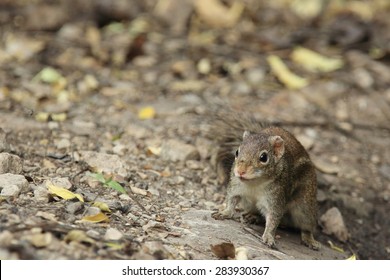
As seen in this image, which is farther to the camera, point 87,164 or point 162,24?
point 162,24

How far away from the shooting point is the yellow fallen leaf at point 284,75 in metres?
7.82

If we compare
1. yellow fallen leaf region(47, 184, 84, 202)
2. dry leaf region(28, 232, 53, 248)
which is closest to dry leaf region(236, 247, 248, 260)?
yellow fallen leaf region(47, 184, 84, 202)

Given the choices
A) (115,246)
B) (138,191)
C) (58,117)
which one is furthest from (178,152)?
(115,246)

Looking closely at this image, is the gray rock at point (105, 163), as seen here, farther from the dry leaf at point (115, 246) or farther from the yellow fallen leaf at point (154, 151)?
the dry leaf at point (115, 246)

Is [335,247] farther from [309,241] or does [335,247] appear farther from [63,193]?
[63,193]

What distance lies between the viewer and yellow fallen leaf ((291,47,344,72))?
828 centimetres

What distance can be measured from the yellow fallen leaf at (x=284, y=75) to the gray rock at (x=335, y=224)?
90.6 inches

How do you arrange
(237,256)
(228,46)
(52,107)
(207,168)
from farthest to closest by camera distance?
1. (228,46)
2. (52,107)
3. (207,168)
4. (237,256)

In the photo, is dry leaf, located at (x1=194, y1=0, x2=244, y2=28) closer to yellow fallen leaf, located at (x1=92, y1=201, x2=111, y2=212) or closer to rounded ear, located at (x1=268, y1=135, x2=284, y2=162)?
rounded ear, located at (x1=268, y1=135, x2=284, y2=162)

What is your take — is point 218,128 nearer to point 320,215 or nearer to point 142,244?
point 320,215

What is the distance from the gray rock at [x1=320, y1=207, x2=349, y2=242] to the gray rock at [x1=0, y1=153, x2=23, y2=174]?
8.90 ft

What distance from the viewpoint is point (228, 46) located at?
8.65m
